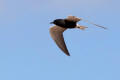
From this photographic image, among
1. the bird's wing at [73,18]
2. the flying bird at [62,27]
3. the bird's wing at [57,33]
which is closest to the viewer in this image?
the bird's wing at [73,18]

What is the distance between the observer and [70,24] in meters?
16.2

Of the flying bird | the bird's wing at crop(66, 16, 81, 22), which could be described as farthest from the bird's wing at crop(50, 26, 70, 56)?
the bird's wing at crop(66, 16, 81, 22)

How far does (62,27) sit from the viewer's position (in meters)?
17.0

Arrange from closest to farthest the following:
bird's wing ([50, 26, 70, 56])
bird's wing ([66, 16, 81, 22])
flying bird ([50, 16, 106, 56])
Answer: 1. bird's wing ([66, 16, 81, 22])
2. flying bird ([50, 16, 106, 56])
3. bird's wing ([50, 26, 70, 56])

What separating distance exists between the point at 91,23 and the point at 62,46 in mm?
5936

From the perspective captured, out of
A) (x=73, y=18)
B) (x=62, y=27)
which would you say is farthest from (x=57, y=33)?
(x=73, y=18)

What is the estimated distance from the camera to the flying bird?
1610 centimetres

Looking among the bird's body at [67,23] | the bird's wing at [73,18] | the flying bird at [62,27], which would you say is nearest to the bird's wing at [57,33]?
the flying bird at [62,27]

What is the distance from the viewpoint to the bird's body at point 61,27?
52.9ft

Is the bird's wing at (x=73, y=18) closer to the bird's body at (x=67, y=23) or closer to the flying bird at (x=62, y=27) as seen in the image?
the flying bird at (x=62, y=27)

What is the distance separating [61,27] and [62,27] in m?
1.41

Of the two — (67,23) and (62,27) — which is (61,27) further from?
(67,23)

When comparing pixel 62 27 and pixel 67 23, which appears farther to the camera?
pixel 62 27

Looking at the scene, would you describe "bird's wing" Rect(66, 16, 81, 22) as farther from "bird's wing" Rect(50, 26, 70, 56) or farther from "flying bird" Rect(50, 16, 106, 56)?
"bird's wing" Rect(50, 26, 70, 56)
